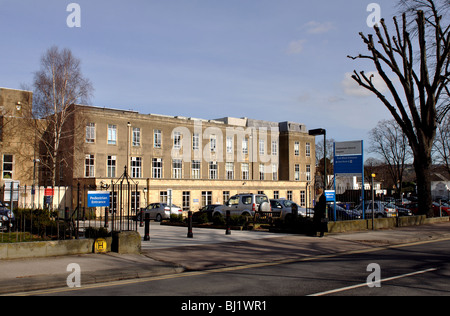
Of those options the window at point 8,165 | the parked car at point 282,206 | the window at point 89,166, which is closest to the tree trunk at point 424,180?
the parked car at point 282,206

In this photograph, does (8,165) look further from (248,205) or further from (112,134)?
(248,205)

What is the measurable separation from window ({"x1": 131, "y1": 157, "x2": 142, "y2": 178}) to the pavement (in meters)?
31.9

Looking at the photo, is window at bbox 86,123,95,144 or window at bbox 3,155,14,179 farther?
window at bbox 86,123,95,144

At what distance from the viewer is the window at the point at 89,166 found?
4553 cm

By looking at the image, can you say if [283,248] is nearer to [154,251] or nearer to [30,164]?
[154,251]

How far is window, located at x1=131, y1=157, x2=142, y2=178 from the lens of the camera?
4911 cm

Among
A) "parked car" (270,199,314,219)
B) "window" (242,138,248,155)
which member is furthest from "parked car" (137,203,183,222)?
"window" (242,138,248,155)

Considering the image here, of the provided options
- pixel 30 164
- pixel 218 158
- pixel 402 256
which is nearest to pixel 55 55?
pixel 30 164

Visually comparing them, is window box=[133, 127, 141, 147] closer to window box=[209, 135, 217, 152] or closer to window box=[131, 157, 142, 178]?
window box=[131, 157, 142, 178]

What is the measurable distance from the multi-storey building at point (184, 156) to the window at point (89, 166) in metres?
0.10

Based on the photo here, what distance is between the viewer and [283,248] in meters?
14.5

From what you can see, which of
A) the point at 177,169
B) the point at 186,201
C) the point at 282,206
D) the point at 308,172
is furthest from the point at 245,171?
the point at 282,206

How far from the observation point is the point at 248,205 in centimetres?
2839
